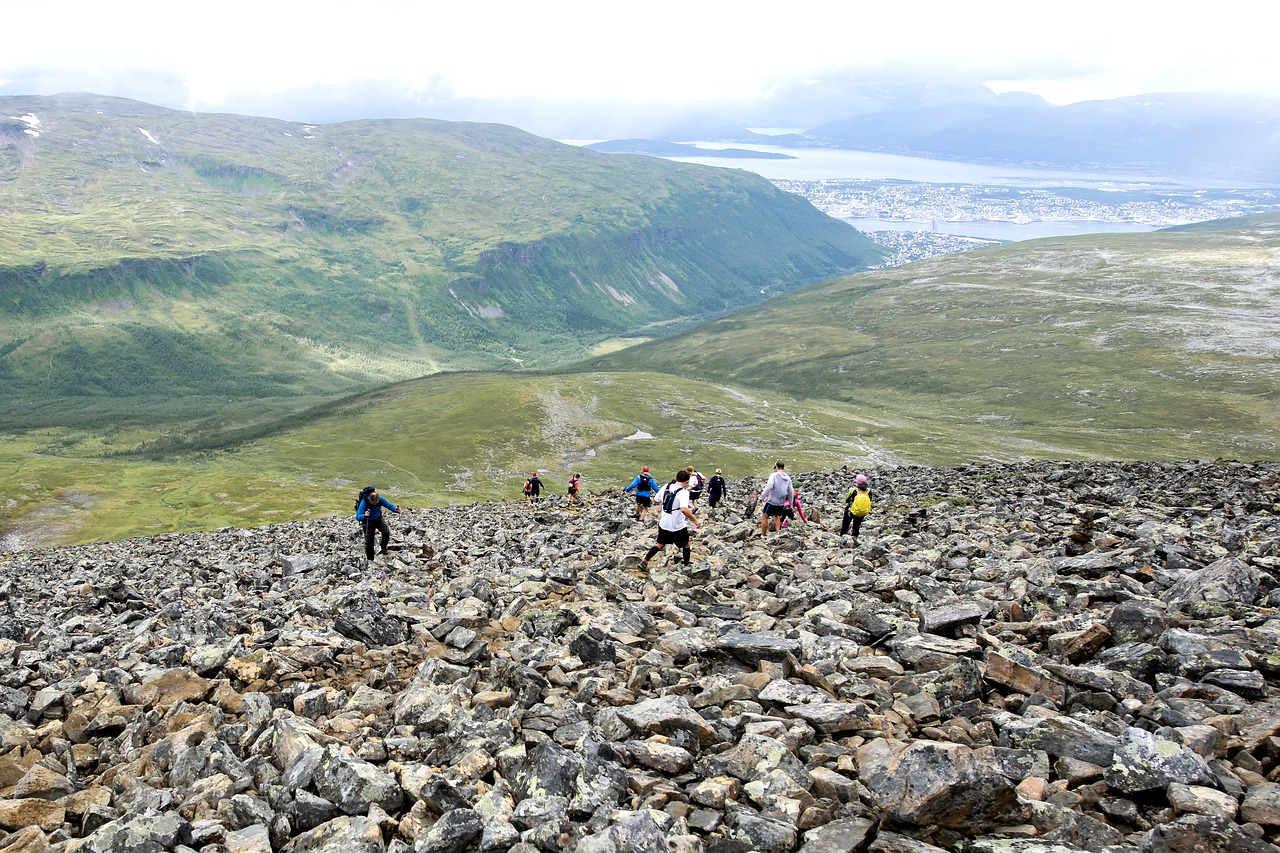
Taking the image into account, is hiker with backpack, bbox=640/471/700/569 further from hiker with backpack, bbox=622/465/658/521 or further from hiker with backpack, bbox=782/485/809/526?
hiker with backpack, bbox=622/465/658/521

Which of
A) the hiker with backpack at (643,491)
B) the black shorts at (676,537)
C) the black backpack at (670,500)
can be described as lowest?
the hiker with backpack at (643,491)

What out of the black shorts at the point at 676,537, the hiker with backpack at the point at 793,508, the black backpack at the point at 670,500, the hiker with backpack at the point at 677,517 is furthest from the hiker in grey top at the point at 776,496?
the black backpack at the point at 670,500

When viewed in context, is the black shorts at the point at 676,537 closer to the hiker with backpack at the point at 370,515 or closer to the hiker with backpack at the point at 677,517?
the hiker with backpack at the point at 677,517

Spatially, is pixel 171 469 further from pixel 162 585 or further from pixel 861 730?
pixel 861 730

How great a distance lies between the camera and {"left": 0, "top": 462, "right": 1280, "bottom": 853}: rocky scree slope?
8.55 meters

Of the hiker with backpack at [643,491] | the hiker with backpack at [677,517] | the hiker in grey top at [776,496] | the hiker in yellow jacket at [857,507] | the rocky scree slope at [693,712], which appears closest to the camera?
the rocky scree slope at [693,712]

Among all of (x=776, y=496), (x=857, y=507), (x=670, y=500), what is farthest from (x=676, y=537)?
(x=857, y=507)

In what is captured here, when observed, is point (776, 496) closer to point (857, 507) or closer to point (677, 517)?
point (857, 507)

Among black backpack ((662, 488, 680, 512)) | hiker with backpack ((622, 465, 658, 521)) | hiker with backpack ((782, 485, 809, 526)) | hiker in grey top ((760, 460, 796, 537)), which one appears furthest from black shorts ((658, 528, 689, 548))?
hiker with backpack ((622, 465, 658, 521))

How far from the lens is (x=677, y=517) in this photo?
2458 centimetres

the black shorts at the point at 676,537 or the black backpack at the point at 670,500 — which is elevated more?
the black backpack at the point at 670,500

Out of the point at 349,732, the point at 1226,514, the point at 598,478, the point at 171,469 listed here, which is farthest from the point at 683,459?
the point at 349,732

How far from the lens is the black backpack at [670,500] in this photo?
2416 centimetres

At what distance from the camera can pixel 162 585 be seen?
31516mm
